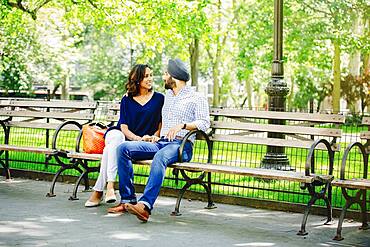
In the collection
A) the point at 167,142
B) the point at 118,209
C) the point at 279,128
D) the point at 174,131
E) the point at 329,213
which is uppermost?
the point at 279,128

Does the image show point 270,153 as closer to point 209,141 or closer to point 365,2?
point 209,141

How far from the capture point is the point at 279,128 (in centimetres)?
839

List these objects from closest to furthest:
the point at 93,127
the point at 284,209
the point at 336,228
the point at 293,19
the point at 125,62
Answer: the point at 336,228 → the point at 284,209 → the point at 93,127 → the point at 293,19 → the point at 125,62

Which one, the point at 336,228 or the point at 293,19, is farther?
the point at 293,19

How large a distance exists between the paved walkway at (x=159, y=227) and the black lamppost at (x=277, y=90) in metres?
1.68

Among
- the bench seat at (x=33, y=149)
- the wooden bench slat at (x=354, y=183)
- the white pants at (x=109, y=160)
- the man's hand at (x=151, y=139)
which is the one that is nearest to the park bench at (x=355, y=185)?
the wooden bench slat at (x=354, y=183)

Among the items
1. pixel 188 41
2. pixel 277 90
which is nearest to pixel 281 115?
pixel 277 90

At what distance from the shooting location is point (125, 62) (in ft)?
162

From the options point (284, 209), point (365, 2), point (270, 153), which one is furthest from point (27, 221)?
point (365, 2)

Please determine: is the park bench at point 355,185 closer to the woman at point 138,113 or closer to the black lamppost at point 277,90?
the woman at point 138,113

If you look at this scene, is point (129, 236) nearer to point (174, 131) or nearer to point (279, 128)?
point (174, 131)

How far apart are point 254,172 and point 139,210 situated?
4.03ft

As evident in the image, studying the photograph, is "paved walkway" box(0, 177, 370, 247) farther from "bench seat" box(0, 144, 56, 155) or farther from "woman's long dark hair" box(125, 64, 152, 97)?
"woman's long dark hair" box(125, 64, 152, 97)

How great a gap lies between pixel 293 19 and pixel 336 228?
24615 millimetres
